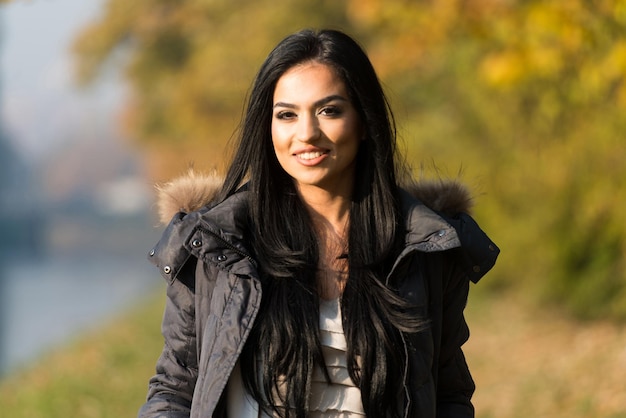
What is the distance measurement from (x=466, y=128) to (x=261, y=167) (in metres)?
10.0

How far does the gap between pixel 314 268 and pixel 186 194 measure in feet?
1.41

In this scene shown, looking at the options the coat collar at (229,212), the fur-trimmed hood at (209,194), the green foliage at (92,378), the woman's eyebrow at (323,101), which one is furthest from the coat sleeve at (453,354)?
the green foliage at (92,378)

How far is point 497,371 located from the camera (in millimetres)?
9328

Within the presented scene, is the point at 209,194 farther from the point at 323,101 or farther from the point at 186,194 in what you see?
the point at 323,101

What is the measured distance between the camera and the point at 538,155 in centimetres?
1066

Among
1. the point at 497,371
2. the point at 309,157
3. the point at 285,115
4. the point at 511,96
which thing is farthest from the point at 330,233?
the point at 511,96

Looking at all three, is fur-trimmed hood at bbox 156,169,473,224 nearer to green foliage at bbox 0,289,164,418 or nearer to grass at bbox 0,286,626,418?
grass at bbox 0,286,626,418

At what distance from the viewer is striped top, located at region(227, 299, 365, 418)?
2.92 m

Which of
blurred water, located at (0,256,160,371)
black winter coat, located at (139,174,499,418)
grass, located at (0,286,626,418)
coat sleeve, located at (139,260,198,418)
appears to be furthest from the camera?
blurred water, located at (0,256,160,371)

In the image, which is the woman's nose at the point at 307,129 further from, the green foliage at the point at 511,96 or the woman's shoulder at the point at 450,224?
the green foliage at the point at 511,96

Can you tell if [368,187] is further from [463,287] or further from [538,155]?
[538,155]

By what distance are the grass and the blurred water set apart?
2.21 m

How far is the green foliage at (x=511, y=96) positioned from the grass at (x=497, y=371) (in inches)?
19.3

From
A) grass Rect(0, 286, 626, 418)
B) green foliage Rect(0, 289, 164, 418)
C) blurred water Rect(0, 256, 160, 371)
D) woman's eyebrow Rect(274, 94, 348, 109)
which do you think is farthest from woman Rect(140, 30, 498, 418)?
blurred water Rect(0, 256, 160, 371)
